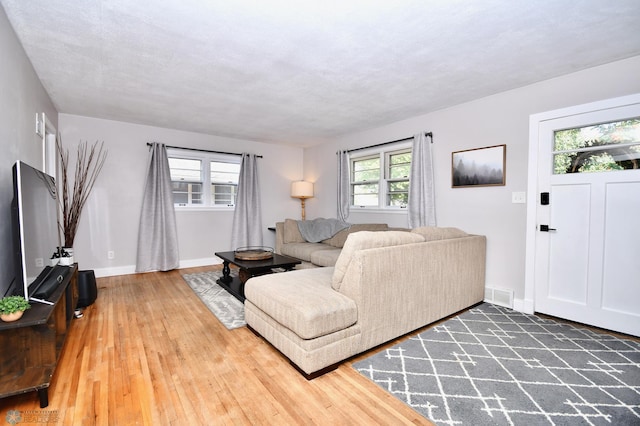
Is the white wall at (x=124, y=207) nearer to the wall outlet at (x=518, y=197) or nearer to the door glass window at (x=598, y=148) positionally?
the wall outlet at (x=518, y=197)

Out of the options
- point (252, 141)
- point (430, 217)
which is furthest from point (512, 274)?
point (252, 141)

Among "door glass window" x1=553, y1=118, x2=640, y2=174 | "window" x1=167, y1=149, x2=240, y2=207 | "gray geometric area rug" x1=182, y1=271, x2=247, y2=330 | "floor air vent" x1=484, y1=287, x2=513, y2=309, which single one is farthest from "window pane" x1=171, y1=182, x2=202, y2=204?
"door glass window" x1=553, y1=118, x2=640, y2=174

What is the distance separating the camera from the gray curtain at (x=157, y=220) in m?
4.58

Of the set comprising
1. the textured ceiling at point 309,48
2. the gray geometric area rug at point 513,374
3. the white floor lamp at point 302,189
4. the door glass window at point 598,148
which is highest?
the textured ceiling at point 309,48

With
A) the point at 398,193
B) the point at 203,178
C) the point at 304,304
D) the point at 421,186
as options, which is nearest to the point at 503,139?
the point at 421,186

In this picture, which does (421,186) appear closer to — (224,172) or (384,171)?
(384,171)

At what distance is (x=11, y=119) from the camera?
6.70 feet

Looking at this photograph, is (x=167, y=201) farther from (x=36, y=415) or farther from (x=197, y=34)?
(x=36, y=415)

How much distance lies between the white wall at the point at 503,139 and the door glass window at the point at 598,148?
253 millimetres

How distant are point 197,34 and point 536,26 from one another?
2329mm

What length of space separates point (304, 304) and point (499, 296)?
7.94 feet

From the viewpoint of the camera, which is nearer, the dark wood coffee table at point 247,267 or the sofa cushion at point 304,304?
the sofa cushion at point 304,304

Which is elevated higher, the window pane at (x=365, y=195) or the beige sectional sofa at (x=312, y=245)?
the window pane at (x=365, y=195)

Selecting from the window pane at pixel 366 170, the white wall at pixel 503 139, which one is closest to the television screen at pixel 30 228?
the white wall at pixel 503 139
